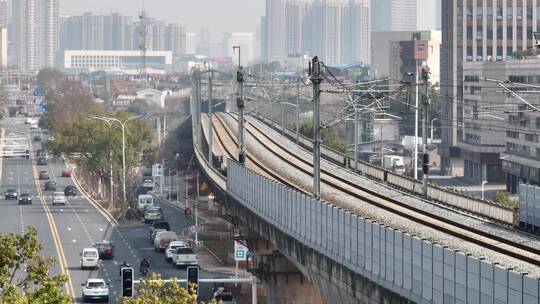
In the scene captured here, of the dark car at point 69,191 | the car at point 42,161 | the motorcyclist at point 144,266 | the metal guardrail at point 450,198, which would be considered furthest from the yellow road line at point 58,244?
the car at point 42,161

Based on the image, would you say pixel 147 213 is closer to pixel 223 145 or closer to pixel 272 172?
pixel 223 145

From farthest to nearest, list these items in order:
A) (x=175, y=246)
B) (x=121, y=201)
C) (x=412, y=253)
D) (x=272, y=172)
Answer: (x=121, y=201) → (x=175, y=246) → (x=272, y=172) → (x=412, y=253)

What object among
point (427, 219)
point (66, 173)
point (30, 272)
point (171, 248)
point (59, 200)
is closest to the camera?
point (30, 272)

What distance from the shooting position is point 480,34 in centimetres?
14462

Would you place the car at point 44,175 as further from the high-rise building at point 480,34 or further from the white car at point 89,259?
the white car at point 89,259

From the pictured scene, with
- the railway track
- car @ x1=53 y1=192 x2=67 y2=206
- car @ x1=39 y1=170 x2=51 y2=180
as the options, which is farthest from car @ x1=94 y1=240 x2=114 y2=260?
car @ x1=39 y1=170 x2=51 y2=180

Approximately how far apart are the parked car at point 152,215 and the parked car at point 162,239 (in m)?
17.5

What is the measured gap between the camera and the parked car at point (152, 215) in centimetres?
10491

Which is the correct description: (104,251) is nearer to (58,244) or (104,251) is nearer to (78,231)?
(58,244)

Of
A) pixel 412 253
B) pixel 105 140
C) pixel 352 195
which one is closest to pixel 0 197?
pixel 105 140

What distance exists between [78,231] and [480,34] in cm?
5638

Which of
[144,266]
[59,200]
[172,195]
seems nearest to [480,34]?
[172,195]

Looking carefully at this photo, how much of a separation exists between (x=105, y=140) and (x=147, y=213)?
24.0m

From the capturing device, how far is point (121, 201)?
Answer: 4555 inches
